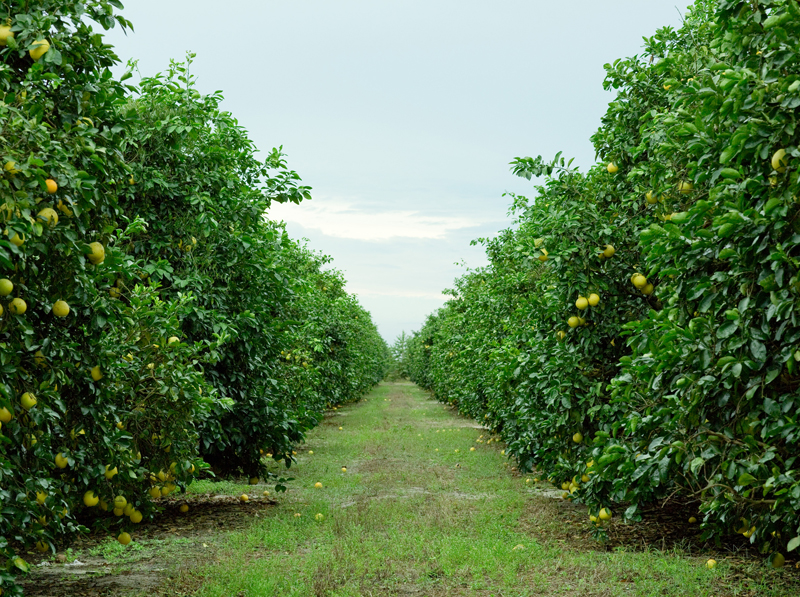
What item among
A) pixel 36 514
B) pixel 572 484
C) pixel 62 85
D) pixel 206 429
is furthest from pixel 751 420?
pixel 206 429

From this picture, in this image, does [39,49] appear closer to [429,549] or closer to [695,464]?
[695,464]

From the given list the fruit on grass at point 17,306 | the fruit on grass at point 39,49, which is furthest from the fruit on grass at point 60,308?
the fruit on grass at point 39,49

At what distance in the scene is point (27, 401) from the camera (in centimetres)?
404

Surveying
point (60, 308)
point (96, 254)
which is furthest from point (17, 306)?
point (96, 254)

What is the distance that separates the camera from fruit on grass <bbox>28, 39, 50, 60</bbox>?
4.18 meters

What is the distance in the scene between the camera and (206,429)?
8805 millimetres

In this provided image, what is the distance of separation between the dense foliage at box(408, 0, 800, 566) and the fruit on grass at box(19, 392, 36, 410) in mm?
3981

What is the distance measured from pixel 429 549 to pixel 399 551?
33 cm

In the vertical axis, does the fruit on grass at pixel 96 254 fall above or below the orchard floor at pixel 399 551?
above

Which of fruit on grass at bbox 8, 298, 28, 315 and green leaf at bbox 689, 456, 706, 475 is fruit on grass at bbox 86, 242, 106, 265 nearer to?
fruit on grass at bbox 8, 298, 28, 315

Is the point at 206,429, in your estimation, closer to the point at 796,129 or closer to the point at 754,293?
the point at 754,293

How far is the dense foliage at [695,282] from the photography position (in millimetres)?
4133

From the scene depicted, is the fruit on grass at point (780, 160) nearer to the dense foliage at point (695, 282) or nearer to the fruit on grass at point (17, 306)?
the dense foliage at point (695, 282)

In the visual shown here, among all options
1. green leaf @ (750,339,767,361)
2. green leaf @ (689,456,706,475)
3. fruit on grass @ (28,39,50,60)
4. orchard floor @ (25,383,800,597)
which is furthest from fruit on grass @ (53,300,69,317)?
green leaf @ (750,339,767,361)
